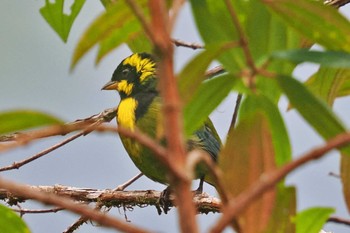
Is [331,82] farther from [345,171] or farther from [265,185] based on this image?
[265,185]

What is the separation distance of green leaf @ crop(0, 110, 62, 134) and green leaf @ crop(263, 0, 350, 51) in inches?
9.5

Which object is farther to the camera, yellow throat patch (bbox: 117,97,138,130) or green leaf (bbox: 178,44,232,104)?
yellow throat patch (bbox: 117,97,138,130)

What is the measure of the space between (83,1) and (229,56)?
415 millimetres

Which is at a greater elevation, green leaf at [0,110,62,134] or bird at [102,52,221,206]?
bird at [102,52,221,206]

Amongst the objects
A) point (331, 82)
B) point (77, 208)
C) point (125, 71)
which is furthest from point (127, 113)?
point (77, 208)

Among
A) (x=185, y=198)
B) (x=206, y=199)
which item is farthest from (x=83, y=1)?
(x=206, y=199)

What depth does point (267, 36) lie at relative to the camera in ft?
2.55

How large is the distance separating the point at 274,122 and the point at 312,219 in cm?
9

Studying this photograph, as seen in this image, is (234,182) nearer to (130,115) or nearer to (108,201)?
(108,201)

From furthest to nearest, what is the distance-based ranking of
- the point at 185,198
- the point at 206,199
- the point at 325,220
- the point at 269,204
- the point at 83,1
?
the point at 206,199 < the point at 83,1 < the point at 325,220 < the point at 269,204 < the point at 185,198

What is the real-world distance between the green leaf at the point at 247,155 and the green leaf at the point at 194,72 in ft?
0.15

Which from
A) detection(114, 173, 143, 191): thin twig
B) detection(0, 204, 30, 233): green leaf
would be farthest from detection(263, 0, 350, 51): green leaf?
detection(114, 173, 143, 191): thin twig

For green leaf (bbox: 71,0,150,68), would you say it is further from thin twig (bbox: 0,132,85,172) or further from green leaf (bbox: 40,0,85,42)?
thin twig (bbox: 0,132,85,172)

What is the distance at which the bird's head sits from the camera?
2.87 meters
